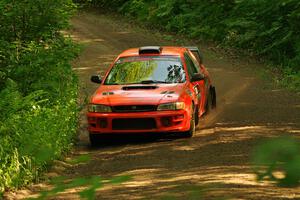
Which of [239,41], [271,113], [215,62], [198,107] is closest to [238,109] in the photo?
[271,113]

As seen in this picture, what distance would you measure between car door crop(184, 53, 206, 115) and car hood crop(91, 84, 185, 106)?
0.73 metres

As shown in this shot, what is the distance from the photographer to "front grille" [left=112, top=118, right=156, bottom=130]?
1105cm

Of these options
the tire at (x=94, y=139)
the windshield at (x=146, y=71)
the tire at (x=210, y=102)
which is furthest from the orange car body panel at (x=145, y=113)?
the tire at (x=210, y=102)

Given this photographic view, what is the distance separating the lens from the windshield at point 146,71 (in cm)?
1209

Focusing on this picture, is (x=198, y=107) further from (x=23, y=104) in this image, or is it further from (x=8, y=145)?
(x=8, y=145)

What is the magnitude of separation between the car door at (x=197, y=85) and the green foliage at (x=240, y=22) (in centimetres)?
653

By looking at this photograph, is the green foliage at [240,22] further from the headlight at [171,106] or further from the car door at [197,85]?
the headlight at [171,106]

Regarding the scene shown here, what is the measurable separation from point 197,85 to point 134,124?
2113mm

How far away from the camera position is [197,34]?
3031cm

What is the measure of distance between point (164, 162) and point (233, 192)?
2.49 m

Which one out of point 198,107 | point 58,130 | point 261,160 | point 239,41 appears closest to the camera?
point 261,160

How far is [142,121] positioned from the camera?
11.1 metres

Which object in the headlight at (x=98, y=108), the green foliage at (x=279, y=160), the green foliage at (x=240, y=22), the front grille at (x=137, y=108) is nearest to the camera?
the green foliage at (x=279, y=160)

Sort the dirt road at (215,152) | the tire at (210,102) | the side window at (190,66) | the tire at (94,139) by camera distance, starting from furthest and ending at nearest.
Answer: the tire at (210,102) → the side window at (190,66) → the tire at (94,139) → the dirt road at (215,152)
